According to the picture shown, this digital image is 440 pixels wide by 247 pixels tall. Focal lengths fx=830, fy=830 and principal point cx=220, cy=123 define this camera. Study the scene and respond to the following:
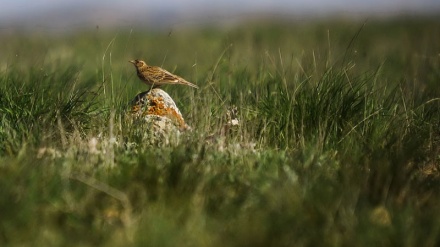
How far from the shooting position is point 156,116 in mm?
6859

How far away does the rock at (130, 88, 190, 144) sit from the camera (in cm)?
644

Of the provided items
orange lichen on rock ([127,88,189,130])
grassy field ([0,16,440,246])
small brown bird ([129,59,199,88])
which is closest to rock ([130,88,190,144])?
orange lichen on rock ([127,88,189,130])

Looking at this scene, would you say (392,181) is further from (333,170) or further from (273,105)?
(273,105)

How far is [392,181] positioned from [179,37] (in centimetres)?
1979

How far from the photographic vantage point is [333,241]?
13.9 feet

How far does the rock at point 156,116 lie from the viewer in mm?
6441

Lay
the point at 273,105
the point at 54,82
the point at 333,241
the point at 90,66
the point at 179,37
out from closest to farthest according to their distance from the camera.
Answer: the point at 333,241, the point at 273,105, the point at 54,82, the point at 90,66, the point at 179,37

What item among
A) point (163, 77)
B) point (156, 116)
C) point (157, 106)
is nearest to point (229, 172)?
point (156, 116)

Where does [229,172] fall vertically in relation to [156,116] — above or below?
above

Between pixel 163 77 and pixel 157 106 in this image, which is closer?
pixel 157 106

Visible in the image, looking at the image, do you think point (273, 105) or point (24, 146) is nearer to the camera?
point (24, 146)

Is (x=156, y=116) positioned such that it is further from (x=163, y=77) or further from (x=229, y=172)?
(x=229, y=172)

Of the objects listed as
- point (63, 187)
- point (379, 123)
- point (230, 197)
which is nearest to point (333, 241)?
point (230, 197)

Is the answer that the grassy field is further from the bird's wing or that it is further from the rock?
the bird's wing
